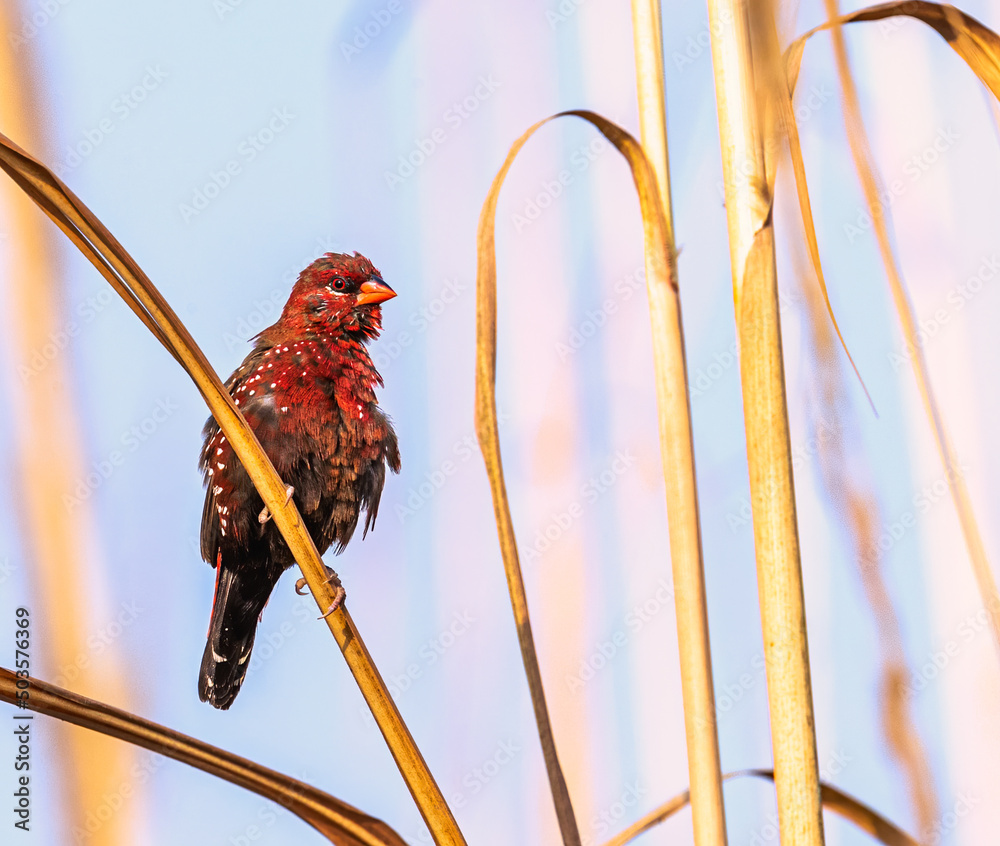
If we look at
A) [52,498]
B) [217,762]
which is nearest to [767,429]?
[217,762]

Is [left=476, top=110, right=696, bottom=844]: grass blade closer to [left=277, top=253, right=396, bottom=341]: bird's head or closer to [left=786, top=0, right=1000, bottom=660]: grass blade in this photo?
[left=786, top=0, right=1000, bottom=660]: grass blade

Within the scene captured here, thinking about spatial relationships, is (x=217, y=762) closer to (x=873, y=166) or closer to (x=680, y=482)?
(x=680, y=482)

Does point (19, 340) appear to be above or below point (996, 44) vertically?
above

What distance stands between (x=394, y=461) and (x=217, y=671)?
0.76 metres

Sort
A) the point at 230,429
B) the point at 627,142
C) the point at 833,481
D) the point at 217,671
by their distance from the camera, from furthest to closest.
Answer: the point at 217,671
the point at 627,142
the point at 833,481
the point at 230,429

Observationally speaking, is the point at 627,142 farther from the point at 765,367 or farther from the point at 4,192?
the point at 4,192

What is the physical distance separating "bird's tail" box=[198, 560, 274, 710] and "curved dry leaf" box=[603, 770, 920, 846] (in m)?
1.46

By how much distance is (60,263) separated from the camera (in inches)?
75.4

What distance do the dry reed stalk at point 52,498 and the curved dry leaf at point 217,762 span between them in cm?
77

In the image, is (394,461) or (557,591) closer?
(557,591)

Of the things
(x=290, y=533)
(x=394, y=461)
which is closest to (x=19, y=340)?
(x=290, y=533)

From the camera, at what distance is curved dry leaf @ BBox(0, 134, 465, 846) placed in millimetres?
943

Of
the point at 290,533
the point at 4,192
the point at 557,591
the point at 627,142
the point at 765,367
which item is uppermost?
the point at 4,192

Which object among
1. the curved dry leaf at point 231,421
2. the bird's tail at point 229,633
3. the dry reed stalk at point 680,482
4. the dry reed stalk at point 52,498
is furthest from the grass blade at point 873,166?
the bird's tail at point 229,633
